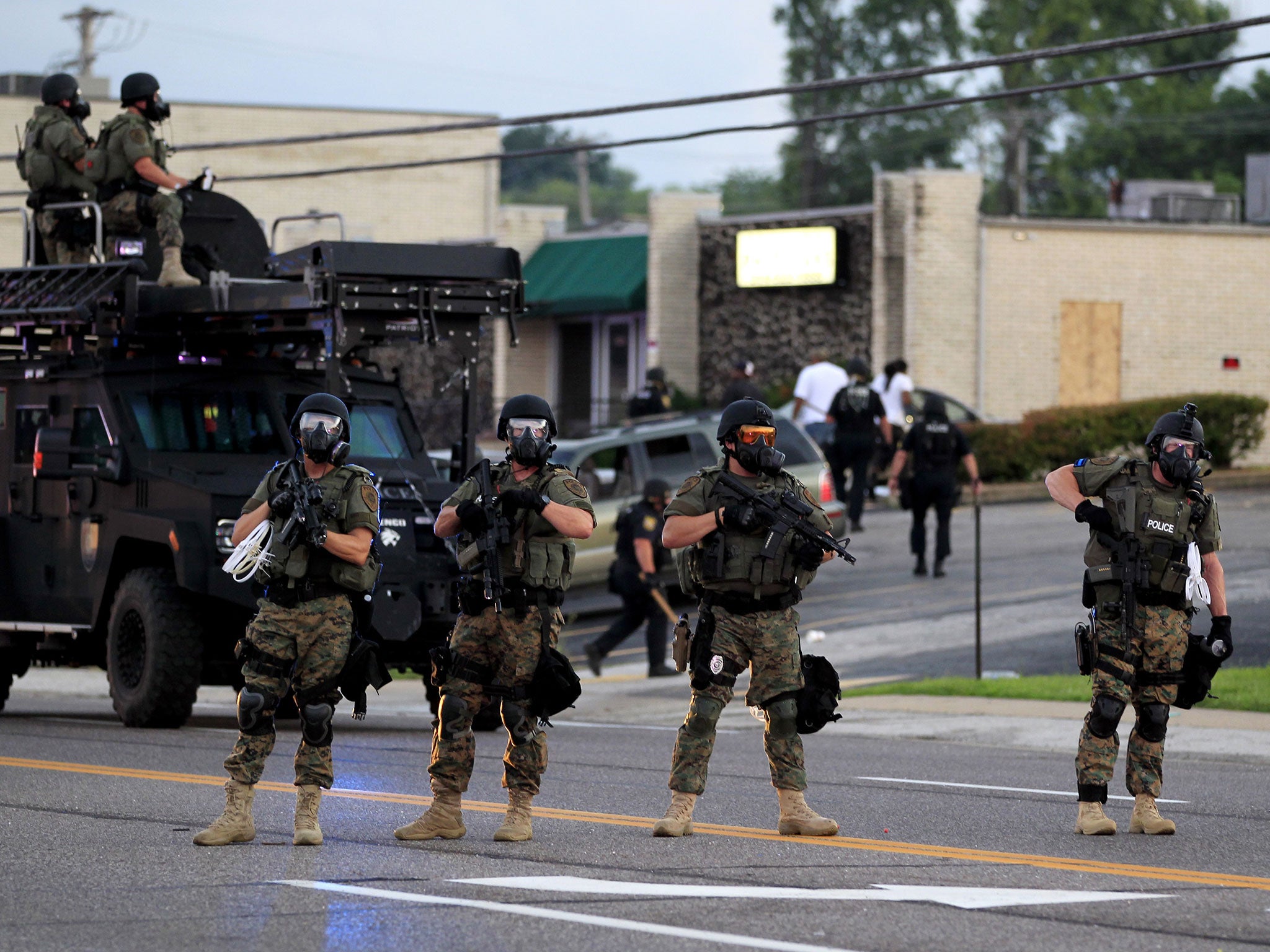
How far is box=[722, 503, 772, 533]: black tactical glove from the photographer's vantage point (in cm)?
862

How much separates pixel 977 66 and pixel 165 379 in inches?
275

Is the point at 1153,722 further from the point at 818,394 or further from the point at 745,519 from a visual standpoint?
the point at 818,394

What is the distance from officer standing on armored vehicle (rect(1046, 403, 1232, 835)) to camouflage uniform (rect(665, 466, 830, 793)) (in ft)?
4.40

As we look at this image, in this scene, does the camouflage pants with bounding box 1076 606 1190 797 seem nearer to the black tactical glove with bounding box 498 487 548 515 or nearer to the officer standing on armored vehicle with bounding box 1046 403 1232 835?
the officer standing on armored vehicle with bounding box 1046 403 1232 835

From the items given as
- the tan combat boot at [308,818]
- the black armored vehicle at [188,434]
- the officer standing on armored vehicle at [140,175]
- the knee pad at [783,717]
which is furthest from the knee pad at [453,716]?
the officer standing on armored vehicle at [140,175]

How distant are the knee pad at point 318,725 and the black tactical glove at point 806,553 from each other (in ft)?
6.74

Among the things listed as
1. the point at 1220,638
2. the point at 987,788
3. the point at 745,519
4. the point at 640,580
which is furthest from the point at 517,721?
the point at 640,580

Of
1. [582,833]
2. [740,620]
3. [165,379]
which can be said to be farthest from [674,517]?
[165,379]

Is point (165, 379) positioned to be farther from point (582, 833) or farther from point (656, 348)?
point (656, 348)

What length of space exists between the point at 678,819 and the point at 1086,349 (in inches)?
1117

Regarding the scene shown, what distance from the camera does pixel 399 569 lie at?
13062mm

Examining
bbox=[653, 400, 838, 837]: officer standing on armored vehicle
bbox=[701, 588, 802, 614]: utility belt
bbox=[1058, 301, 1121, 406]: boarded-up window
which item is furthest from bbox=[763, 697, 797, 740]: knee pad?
bbox=[1058, 301, 1121, 406]: boarded-up window

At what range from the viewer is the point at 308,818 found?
→ 8.33 m

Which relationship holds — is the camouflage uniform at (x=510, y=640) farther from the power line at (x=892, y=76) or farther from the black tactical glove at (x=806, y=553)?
the power line at (x=892, y=76)
